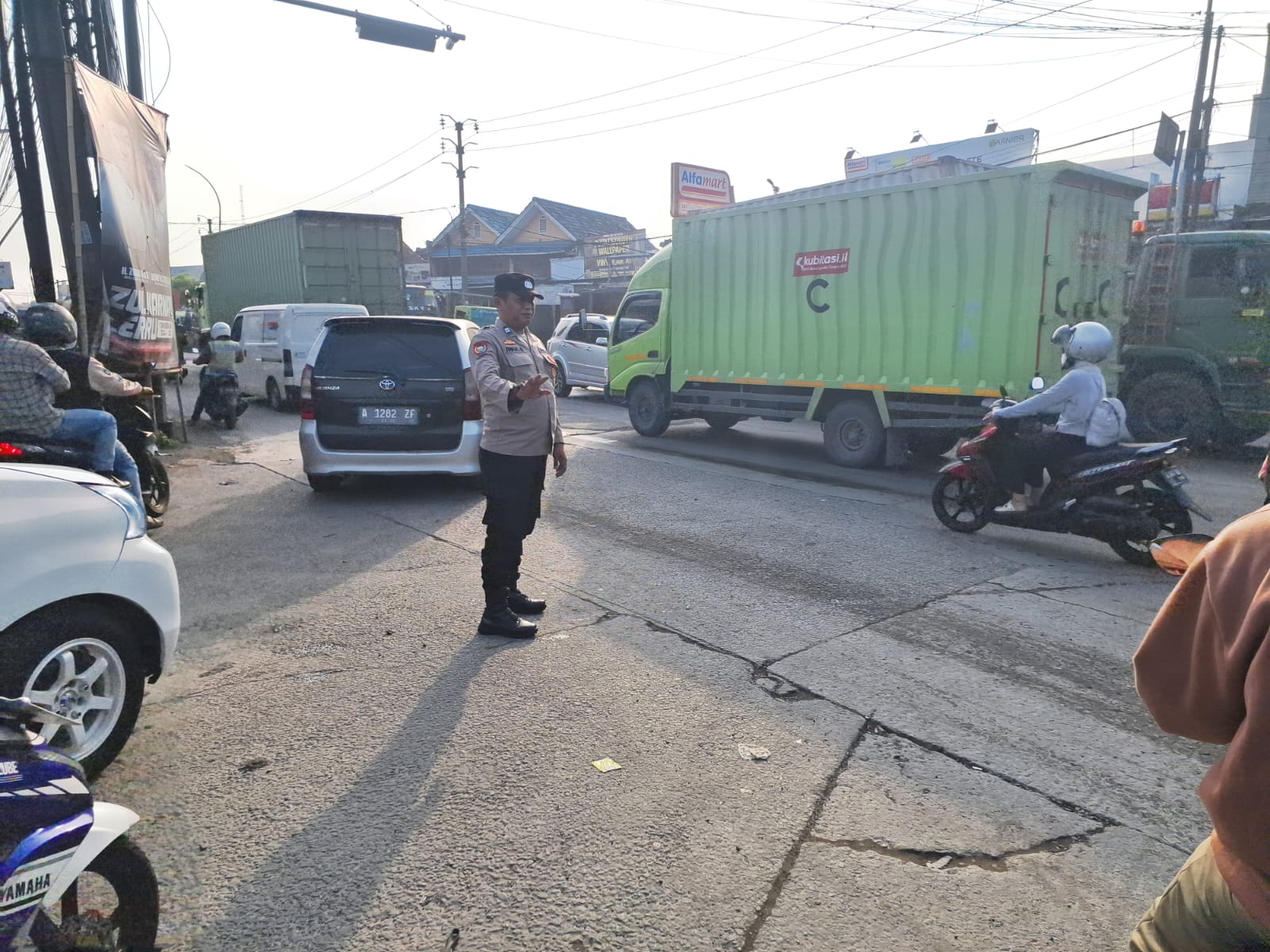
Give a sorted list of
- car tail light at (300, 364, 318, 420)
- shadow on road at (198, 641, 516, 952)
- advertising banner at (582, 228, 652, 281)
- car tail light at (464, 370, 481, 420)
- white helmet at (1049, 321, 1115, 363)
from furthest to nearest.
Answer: advertising banner at (582, 228, 652, 281) → car tail light at (464, 370, 481, 420) → car tail light at (300, 364, 318, 420) → white helmet at (1049, 321, 1115, 363) → shadow on road at (198, 641, 516, 952)

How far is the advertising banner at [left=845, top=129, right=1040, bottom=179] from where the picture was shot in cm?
2972

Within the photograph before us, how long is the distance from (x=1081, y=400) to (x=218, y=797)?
5.70m

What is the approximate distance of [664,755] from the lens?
128 inches

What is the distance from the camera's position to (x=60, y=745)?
2910 mm

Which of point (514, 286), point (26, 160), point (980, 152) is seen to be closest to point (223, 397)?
point (26, 160)

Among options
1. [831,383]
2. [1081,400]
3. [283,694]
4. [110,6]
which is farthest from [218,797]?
[110,6]

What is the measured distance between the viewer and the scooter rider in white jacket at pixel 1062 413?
5.97 meters

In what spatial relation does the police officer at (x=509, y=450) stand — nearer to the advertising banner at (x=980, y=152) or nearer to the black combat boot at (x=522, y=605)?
the black combat boot at (x=522, y=605)

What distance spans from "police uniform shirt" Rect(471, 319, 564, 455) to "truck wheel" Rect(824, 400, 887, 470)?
242 inches

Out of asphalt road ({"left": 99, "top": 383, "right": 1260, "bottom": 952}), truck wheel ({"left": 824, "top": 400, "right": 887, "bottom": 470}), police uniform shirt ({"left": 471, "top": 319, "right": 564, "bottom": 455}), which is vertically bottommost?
asphalt road ({"left": 99, "top": 383, "right": 1260, "bottom": 952})

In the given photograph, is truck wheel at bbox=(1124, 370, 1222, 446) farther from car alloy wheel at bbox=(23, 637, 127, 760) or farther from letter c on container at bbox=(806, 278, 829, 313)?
car alloy wheel at bbox=(23, 637, 127, 760)

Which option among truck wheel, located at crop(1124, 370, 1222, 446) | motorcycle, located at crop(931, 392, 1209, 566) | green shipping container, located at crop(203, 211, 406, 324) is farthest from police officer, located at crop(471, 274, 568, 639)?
green shipping container, located at crop(203, 211, 406, 324)

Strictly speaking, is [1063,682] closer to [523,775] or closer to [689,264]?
[523,775]

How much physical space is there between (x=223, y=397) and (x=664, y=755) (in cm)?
1170
